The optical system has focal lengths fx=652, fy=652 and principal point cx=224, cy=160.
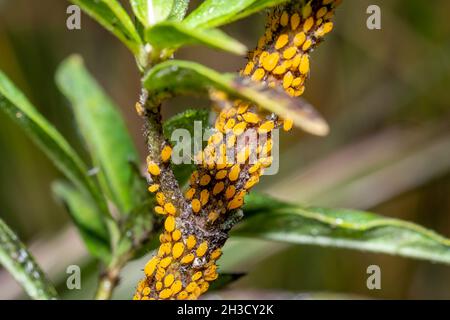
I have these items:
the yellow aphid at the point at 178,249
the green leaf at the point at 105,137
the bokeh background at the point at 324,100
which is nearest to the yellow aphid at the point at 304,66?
the yellow aphid at the point at 178,249

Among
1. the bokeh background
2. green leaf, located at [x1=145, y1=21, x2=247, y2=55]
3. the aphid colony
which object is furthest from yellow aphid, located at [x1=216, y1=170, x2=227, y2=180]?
the bokeh background

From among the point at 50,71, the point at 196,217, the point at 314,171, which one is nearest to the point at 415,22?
the point at 314,171

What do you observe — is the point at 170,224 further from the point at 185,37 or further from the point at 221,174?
the point at 185,37

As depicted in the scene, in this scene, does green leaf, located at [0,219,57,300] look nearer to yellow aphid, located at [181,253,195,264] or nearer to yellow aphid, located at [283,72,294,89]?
yellow aphid, located at [181,253,195,264]

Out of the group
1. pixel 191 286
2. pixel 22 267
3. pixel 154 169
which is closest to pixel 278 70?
pixel 154 169

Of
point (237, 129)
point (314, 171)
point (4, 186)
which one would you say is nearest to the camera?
point (237, 129)

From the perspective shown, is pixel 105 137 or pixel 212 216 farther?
pixel 105 137

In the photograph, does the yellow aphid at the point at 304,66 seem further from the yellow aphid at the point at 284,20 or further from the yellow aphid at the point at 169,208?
the yellow aphid at the point at 169,208
